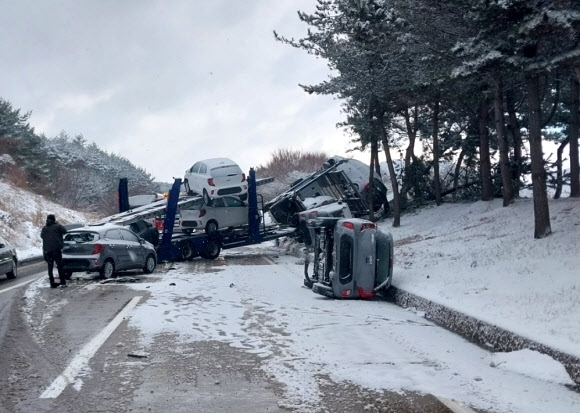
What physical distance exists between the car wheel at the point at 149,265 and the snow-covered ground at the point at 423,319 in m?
2.04

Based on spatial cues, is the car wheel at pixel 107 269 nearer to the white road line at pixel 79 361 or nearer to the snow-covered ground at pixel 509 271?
the snow-covered ground at pixel 509 271

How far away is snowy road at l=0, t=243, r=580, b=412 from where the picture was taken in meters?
6.75

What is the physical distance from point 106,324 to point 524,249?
8510 mm

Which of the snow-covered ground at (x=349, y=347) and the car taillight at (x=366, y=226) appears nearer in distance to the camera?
the snow-covered ground at (x=349, y=347)

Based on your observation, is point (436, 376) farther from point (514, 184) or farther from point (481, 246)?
point (514, 184)

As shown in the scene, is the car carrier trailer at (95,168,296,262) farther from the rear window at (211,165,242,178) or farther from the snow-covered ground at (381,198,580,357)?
the snow-covered ground at (381,198,580,357)

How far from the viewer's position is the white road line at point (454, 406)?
250 inches

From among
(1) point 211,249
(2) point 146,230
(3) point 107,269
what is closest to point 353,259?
(3) point 107,269

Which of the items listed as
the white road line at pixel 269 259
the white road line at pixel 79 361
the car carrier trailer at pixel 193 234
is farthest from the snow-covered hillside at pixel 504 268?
the car carrier trailer at pixel 193 234

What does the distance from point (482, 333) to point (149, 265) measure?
14394 millimetres

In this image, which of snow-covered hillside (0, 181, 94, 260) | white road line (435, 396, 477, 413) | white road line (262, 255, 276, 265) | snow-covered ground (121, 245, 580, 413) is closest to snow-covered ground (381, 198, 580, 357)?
snow-covered ground (121, 245, 580, 413)

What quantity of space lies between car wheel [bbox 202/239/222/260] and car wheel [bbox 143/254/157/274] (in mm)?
5263

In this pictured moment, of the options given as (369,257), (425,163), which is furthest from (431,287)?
(425,163)

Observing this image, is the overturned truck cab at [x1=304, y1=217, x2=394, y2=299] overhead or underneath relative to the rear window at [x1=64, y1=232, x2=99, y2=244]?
underneath
